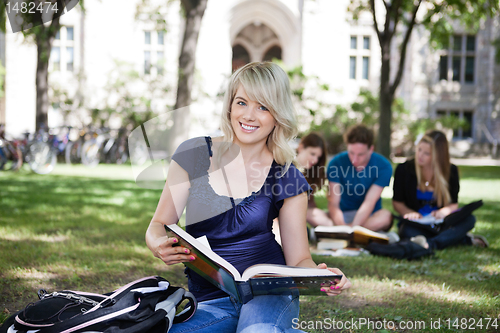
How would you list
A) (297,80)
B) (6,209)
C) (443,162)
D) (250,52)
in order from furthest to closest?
1. (250,52)
2. (297,80)
3. (6,209)
4. (443,162)

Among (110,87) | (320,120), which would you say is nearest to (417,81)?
(320,120)

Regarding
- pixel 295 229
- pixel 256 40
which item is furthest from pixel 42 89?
pixel 256 40

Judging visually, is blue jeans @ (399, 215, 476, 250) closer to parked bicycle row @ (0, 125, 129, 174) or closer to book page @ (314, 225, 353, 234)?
book page @ (314, 225, 353, 234)

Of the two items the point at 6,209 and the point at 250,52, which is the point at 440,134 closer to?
the point at 6,209

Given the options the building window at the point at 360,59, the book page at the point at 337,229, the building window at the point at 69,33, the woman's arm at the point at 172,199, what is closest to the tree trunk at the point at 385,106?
the book page at the point at 337,229

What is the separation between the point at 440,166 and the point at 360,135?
795 millimetres

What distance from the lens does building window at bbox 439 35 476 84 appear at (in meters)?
21.0

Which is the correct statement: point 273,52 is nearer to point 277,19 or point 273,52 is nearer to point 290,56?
point 277,19

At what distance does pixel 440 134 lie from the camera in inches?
166

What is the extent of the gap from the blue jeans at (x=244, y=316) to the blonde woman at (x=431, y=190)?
2.59m

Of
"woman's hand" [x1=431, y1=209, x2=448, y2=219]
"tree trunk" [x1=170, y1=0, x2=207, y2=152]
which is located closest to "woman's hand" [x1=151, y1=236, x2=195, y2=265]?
"woman's hand" [x1=431, y1=209, x2=448, y2=219]

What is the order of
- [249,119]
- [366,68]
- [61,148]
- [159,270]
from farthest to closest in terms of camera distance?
[366,68] < [61,148] < [159,270] < [249,119]

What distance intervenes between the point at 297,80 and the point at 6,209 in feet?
44.8

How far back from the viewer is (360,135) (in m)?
4.12
